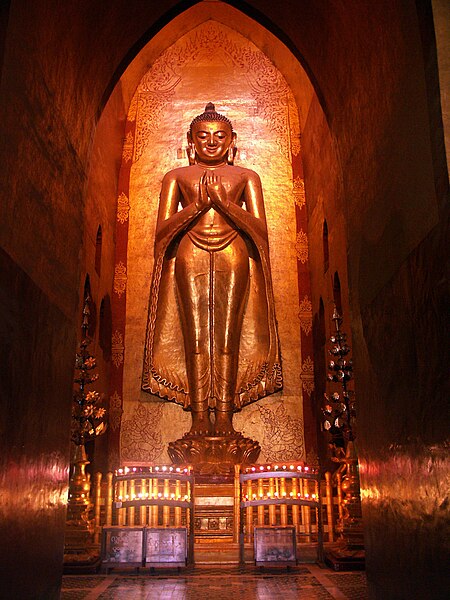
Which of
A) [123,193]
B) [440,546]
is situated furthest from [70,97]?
[123,193]

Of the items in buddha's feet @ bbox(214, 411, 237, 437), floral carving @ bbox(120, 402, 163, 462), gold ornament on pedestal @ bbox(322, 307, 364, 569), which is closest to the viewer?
gold ornament on pedestal @ bbox(322, 307, 364, 569)

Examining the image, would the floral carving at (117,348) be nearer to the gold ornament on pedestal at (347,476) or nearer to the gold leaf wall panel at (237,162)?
the gold leaf wall panel at (237,162)

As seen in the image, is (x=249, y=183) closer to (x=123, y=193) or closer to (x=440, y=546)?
(x=123, y=193)

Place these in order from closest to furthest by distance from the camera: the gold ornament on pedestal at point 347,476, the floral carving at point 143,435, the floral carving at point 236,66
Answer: the gold ornament on pedestal at point 347,476
the floral carving at point 143,435
the floral carving at point 236,66

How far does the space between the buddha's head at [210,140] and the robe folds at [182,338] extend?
1067 mm

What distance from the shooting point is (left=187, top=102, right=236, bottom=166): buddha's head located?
832 centimetres

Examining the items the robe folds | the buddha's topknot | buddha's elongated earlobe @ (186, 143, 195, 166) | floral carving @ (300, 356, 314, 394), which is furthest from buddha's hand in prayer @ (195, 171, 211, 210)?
floral carving @ (300, 356, 314, 394)

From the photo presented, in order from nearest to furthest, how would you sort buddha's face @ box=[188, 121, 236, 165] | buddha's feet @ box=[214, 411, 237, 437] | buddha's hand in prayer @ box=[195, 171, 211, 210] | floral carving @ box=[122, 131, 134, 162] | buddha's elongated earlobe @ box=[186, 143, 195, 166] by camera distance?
1. buddha's feet @ box=[214, 411, 237, 437]
2. buddha's hand in prayer @ box=[195, 171, 211, 210]
3. buddha's face @ box=[188, 121, 236, 165]
4. buddha's elongated earlobe @ box=[186, 143, 195, 166]
5. floral carving @ box=[122, 131, 134, 162]

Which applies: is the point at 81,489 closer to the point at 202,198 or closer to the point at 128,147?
the point at 202,198

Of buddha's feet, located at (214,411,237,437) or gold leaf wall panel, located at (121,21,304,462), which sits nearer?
buddha's feet, located at (214,411,237,437)

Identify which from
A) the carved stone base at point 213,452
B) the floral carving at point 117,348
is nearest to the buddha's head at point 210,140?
the floral carving at point 117,348

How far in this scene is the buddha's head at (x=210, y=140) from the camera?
8.32 m

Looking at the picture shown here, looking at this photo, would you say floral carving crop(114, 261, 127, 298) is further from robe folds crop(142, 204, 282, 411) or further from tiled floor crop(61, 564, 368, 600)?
tiled floor crop(61, 564, 368, 600)

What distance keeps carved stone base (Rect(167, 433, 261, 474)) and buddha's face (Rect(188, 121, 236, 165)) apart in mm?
3596
